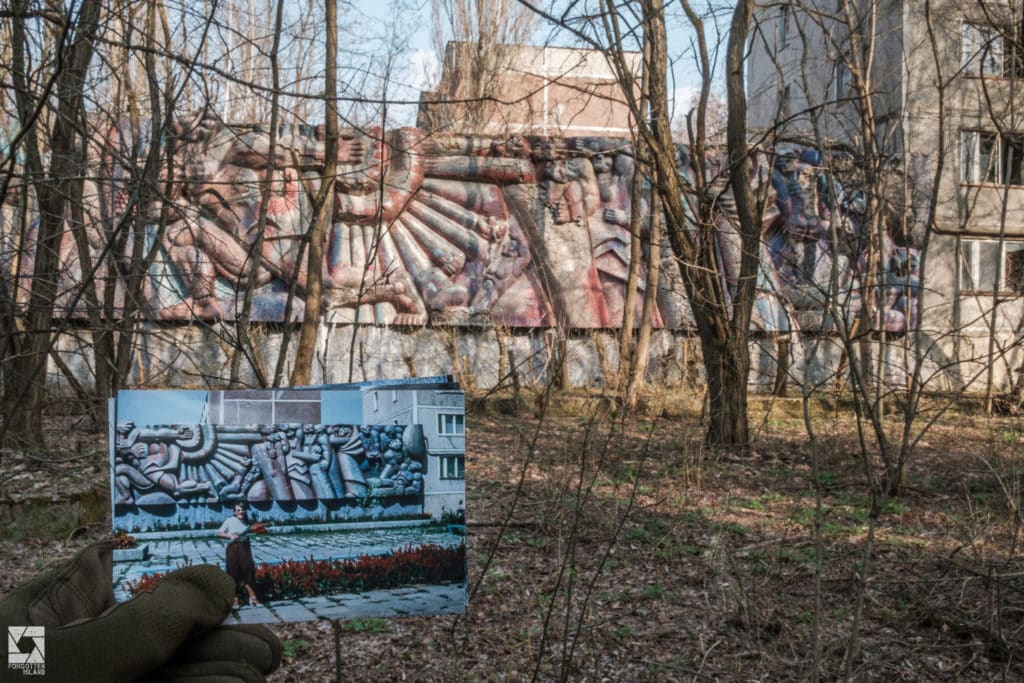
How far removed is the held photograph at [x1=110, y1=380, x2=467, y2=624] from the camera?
2467 millimetres

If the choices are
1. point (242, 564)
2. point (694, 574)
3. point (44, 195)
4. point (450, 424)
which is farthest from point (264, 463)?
point (44, 195)

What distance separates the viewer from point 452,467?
8.75 feet

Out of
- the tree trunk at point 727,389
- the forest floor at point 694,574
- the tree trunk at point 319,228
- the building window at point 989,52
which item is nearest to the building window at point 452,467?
the forest floor at point 694,574

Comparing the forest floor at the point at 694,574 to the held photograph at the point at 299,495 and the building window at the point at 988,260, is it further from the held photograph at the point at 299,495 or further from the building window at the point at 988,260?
the building window at the point at 988,260

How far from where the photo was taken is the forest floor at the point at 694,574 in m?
3.98

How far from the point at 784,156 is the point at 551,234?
4310mm

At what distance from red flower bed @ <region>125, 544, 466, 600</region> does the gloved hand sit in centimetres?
13

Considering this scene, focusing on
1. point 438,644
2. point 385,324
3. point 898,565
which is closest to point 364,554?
point 438,644

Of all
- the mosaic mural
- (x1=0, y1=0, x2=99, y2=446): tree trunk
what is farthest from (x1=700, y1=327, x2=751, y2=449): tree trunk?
the mosaic mural

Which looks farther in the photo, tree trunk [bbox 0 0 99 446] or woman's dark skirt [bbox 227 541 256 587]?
tree trunk [bbox 0 0 99 446]

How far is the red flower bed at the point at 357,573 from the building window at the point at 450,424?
Result: 1.08 ft

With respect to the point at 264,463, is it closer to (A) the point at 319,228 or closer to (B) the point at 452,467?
(B) the point at 452,467

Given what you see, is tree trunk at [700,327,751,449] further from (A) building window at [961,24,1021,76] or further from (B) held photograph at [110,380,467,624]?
(B) held photograph at [110,380,467,624]

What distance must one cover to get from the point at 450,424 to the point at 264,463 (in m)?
0.51
